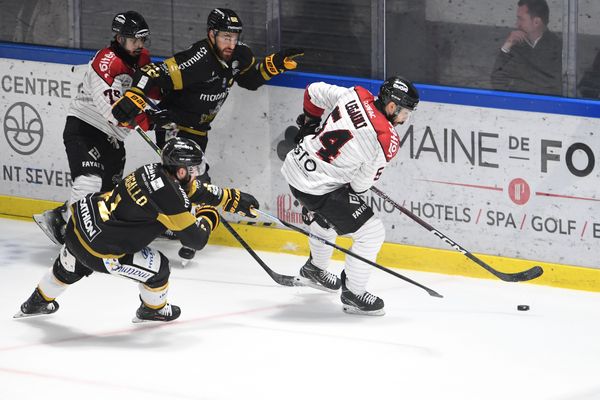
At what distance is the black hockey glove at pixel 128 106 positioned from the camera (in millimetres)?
8031

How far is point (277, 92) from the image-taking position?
28.5ft

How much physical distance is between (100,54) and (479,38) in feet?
6.75

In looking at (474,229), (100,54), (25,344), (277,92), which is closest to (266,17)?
(277,92)

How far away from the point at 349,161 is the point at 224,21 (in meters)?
1.44

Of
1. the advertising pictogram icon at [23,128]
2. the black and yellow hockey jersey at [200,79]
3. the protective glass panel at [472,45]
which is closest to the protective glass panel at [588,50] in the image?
the protective glass panel at [472,45]

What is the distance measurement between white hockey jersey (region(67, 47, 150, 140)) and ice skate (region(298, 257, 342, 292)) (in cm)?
136

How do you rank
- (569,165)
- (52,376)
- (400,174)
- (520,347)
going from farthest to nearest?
1. (400,174)
2. (569,165)
3. (520,347)
4. (52,376)

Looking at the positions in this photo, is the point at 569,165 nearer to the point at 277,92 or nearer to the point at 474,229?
the point at 474,229

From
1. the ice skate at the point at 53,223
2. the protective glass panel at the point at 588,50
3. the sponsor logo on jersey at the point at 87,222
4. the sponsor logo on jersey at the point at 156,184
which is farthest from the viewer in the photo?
the ice skate at the point at 53,223

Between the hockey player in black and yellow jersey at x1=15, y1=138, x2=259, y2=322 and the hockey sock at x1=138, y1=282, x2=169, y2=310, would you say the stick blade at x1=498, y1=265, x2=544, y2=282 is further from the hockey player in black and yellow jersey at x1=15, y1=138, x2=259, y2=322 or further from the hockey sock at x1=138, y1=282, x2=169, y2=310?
the hockey sock at x1=138, y1=282, x2=169, y2=310

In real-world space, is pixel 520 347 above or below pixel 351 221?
→ below

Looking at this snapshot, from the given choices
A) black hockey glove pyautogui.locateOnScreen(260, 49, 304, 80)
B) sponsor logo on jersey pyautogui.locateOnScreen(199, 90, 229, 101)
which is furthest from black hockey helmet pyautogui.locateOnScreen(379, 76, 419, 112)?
sponsor logo on jersey pyautogui.locateOnScreen(199, 90, 229, 101)

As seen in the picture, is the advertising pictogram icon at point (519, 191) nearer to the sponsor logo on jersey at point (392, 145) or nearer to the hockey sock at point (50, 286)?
the sponsor logo on jersey at point (392, 145)

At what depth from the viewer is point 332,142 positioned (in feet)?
23.8
